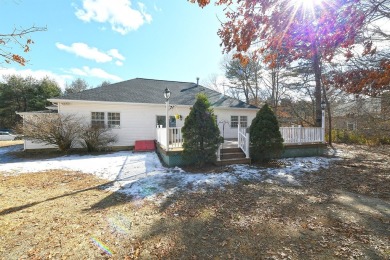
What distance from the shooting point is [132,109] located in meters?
11.7

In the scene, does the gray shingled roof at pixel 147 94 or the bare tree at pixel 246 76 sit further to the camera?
the bare tree at pixel 246 76

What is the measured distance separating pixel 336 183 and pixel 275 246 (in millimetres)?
4230

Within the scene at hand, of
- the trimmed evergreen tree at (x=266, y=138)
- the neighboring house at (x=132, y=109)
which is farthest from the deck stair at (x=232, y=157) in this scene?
the neighboring house at (x=132, y=109)

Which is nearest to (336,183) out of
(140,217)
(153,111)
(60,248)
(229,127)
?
(140,217)

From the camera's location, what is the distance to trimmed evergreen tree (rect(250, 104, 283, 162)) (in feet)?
24.8

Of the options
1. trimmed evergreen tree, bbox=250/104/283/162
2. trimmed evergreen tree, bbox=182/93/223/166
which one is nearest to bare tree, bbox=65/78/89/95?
trimmed evergreen tree, bbox=182/93/223/166

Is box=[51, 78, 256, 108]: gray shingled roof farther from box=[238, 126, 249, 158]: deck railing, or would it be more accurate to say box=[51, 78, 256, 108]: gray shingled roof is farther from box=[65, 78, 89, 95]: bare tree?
box=[65, 78, 89, 95]: bare tree

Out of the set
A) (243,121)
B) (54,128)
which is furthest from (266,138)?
(54,128)

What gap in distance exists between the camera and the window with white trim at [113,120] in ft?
37.1

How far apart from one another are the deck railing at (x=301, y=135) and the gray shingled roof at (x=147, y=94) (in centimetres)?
548

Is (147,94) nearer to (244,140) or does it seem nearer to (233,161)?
(244,140)

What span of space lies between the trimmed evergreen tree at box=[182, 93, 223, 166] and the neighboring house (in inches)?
140

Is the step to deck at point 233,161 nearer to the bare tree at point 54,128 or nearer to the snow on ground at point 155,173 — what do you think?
the snow on ground at point 155,173

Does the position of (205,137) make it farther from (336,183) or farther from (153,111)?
(153,111)
